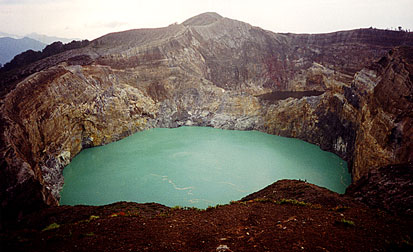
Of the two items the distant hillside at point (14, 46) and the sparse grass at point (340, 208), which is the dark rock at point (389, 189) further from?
the distant hillside at point (14, 46)

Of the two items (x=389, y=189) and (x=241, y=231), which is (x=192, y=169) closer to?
(x=241, y=231)

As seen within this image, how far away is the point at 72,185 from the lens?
58.2 feet

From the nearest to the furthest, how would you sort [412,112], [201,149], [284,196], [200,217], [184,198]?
1. [200,217]
2. [284,196]
3. [412,112]
4. [184,198]
5. [201,149]

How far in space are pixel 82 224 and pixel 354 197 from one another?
393 inches

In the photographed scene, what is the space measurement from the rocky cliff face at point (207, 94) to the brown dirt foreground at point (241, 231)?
5797 millimetres

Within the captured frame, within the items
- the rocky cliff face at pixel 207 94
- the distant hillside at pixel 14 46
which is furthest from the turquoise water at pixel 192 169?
the distant hillside at pixel 14 46

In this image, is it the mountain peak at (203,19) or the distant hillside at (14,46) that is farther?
the distant hillside at (14,46)

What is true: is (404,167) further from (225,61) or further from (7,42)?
(7,42)

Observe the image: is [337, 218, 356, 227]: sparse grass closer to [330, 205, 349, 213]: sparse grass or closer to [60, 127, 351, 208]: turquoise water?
[330, 205, 349, 213]: sparse grass

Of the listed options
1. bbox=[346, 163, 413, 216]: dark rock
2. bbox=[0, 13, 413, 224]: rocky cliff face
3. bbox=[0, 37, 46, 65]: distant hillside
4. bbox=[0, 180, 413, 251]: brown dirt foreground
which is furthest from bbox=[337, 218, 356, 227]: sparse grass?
bbox=[0, 37, 46, 65]: distant hillside

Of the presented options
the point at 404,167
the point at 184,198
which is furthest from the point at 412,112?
the point at 184,198

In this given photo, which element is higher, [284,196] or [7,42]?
[7,42]

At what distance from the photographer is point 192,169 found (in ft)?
65.4

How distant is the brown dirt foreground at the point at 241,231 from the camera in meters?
5.21
